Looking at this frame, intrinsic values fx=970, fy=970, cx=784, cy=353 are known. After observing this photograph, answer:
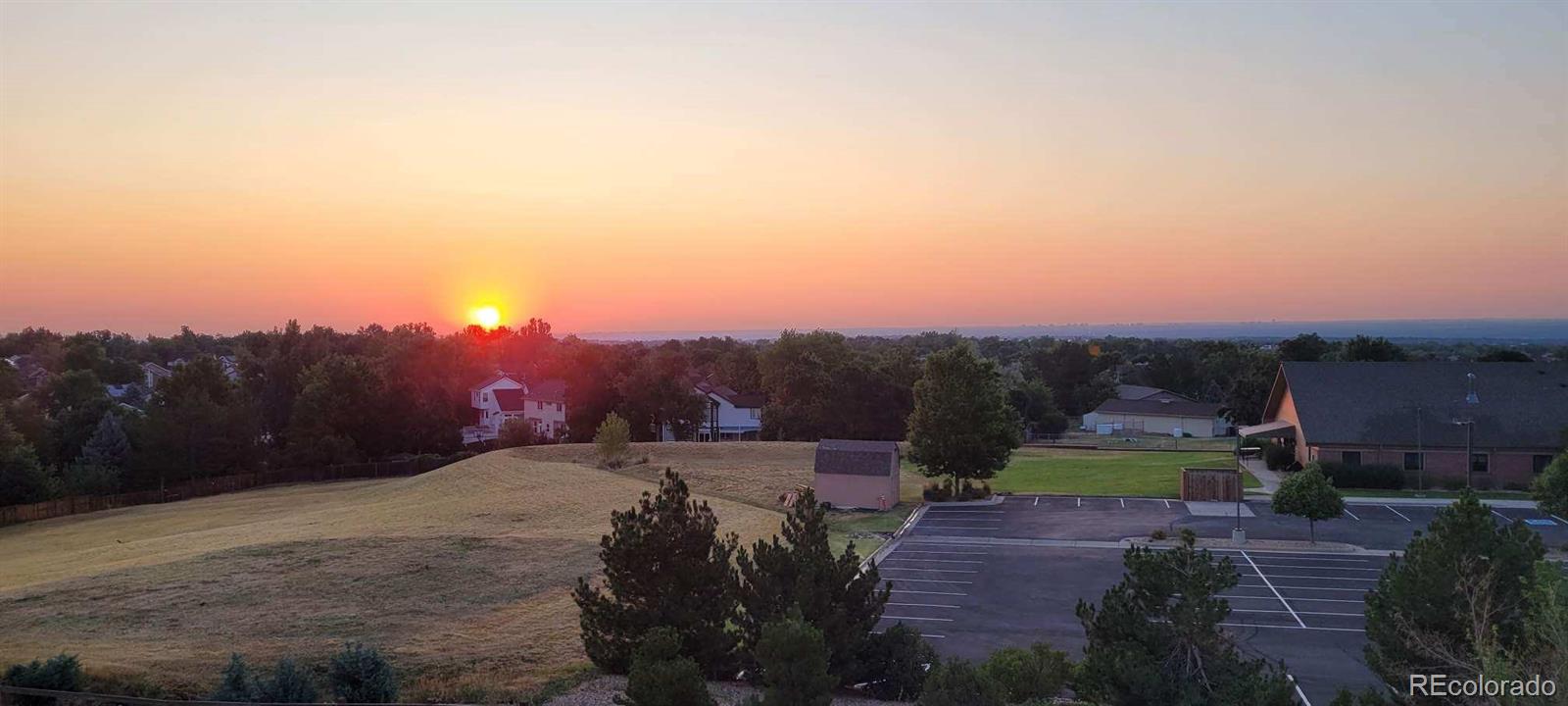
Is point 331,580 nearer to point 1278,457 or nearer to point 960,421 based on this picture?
point 960,421

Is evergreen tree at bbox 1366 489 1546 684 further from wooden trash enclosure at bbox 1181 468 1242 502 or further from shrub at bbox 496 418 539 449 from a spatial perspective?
shrub at bbox 496 418 539 449

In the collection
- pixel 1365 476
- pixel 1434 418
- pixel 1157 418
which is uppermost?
pixel 1434 418

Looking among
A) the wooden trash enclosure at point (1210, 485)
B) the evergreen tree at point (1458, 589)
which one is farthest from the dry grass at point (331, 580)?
the wooden trash enclosure at point (1210, 485)

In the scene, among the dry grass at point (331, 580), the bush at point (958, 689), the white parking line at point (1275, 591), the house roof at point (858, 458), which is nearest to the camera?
the bush at point (958, 689)

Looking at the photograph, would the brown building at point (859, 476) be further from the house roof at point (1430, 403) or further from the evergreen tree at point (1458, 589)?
the evergreen tree at point (1458, 589)

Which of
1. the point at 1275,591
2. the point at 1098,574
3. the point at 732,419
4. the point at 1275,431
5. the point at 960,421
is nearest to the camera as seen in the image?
the point at 1275,591

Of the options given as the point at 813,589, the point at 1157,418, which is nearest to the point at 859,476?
the point at 813,589

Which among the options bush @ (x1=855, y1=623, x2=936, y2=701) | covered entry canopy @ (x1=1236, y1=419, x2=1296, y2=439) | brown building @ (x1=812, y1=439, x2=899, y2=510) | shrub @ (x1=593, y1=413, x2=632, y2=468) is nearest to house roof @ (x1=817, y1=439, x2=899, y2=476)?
brown building @ (x1=812, y1=439, x2=899, y2=510)
